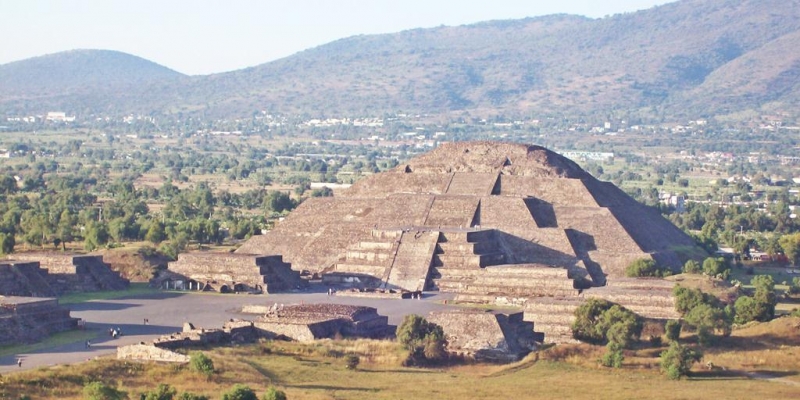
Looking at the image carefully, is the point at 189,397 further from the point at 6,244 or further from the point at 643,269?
the point at 6,244

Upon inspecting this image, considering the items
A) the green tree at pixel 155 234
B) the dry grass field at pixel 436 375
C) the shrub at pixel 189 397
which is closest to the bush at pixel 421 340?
the dry grass field at pixel 436 375

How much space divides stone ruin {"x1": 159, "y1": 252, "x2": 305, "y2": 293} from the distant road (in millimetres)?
1446

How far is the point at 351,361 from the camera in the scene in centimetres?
4703

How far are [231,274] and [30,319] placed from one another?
16.4 meters

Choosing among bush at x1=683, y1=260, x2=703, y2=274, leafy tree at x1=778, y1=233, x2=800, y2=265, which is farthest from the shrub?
leafy tree at x1=778, y1=233, x2=800, y2=265

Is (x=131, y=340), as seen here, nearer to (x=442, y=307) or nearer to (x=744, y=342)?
(x=442, y=307)

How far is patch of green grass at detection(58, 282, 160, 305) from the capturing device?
2457 inches

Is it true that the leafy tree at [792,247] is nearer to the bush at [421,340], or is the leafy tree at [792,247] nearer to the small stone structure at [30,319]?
the bush at [421,340]

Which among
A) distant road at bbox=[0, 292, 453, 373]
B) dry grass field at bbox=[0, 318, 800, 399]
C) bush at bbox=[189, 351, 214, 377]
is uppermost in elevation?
bush at bbox=[189, 351, 214, 377]

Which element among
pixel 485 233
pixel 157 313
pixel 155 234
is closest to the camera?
pixel 157 313

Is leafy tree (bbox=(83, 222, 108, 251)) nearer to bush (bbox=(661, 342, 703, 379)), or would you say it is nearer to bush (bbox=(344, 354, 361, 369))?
bush (bbox=(344, 354, 361, 369))

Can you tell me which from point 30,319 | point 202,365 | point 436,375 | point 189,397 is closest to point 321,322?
point 436,375

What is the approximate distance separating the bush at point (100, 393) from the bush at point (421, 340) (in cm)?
1174

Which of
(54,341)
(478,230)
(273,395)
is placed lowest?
(54,341)
